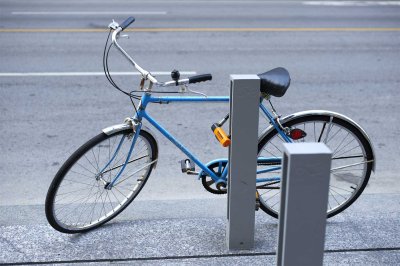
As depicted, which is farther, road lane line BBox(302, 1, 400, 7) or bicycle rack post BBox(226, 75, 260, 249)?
road lane line BBox(302, 1, 400, 7)

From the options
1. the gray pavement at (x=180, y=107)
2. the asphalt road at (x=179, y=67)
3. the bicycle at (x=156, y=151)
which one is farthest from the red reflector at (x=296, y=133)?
the asphalt road at (x=179, y=67)

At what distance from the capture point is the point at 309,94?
7223mm

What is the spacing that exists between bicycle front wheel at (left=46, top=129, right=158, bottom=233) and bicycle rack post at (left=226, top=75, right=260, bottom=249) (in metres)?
0.69

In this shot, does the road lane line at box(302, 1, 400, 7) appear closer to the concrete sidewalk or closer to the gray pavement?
the gray pavement

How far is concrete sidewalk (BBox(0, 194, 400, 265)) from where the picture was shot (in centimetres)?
337

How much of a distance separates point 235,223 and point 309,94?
163 inches

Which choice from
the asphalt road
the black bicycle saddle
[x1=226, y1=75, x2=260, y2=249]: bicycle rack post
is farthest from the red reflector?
the asphalt road

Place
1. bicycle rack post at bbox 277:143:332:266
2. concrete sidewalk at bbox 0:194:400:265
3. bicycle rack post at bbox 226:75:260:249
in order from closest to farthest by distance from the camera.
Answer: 1. bicycle rack post at bbox 277:143:332:266
2. bicycle rack post at bbox 226:75:260:249
3. concrete sidewalk at bbox 0:194:400:265

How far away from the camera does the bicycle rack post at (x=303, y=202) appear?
2.21 meters

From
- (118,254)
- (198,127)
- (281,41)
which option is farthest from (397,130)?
(281,41)

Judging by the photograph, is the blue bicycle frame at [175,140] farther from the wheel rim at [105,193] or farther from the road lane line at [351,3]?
the road lane line at [351,3]

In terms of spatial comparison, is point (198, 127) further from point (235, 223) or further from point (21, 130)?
point (235, 223)

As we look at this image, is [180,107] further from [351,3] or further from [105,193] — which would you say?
[351,3]

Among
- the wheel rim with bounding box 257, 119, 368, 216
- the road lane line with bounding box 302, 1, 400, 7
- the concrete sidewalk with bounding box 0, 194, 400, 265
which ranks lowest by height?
the concrete sidewalk with bounding box 0, 194, 400, 265
